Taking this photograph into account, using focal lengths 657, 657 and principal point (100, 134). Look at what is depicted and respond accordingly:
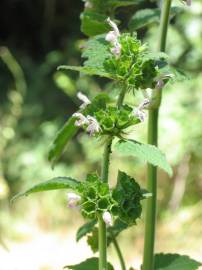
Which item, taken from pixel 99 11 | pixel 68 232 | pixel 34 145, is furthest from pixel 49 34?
pixel 99 11

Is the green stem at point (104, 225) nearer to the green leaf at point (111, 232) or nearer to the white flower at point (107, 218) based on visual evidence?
the white flower at point (107, 218)

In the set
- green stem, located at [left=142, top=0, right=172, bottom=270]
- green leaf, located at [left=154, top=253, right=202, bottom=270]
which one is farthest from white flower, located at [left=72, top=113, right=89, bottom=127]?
green leaf, located at [left=154, top=253, right=202, bottom=270]

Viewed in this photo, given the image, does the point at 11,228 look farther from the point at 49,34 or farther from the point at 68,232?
the point at 49,34

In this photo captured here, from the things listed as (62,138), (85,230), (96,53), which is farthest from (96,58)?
(85,230)

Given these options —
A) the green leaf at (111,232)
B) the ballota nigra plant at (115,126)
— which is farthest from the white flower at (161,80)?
the green leaf at (111,232)

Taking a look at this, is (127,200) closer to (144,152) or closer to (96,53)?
(144,152)

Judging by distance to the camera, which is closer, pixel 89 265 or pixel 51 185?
pixel 51 185
